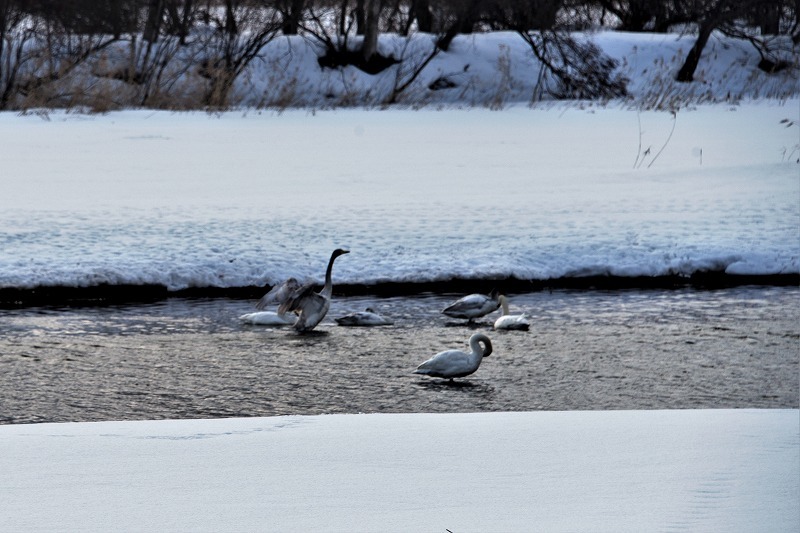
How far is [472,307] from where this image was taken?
586 centimetres

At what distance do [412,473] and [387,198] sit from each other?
6.72m

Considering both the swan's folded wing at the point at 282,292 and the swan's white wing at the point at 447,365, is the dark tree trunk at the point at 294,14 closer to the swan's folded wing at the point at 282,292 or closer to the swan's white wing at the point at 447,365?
the swan's folded wing at the point at 282,292

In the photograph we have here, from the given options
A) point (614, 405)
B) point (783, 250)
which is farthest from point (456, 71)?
point (614, 405)

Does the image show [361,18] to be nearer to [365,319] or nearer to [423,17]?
[423,17]

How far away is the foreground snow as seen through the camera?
2604 millimetres

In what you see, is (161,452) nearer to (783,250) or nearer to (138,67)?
(783,250)

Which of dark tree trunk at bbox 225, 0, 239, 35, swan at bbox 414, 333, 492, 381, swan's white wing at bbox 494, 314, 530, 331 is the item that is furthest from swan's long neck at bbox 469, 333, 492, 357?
dark tree trunk at bbox 225, 0, 239, 35

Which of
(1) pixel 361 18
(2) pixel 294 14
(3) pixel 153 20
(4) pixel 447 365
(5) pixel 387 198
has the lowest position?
(4) pixel 447 365

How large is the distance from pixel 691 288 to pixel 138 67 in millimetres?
13238

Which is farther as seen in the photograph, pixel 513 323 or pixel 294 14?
pixel 294 14

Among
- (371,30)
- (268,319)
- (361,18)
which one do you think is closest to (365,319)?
(268,319)

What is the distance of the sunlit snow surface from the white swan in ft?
3.22

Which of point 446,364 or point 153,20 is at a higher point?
point 153,20

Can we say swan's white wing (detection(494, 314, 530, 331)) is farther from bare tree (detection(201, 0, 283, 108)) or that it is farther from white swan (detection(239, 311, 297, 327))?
bare tree (detection(201, 0, 283, 108))
